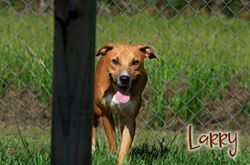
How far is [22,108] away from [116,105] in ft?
6.56

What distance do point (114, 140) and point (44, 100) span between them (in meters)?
1.77

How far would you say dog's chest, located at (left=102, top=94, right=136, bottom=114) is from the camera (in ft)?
16.4

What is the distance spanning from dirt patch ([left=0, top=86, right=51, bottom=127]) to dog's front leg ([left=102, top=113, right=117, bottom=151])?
1402mm

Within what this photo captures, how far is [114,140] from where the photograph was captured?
17.1 ft

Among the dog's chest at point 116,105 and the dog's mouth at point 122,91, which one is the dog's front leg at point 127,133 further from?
the dog's mouth at point 122,91

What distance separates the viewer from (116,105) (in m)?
5.00

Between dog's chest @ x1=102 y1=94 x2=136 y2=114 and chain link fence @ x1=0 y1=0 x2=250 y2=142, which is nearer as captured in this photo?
dog's chest @ x1=102 y1=94 x2=136 y2=114

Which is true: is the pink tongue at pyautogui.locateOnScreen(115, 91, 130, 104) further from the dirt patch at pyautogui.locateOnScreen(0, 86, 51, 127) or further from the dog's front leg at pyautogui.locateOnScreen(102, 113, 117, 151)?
the dirt patch at pyautogui.locateOnScreen(0, 86, 51, 127)

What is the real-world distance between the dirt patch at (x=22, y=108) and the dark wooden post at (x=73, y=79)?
350 cm

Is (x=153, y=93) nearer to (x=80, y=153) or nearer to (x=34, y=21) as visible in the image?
(x=34, y=21)

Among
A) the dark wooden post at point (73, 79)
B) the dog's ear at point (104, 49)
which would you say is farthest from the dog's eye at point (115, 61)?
the dark wooden post at point (73, 79)

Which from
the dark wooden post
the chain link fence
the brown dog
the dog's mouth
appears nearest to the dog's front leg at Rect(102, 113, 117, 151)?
the brown dog

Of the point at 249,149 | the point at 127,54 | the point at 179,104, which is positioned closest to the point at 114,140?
the point at 127,54

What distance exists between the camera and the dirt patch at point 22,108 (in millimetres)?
6621
